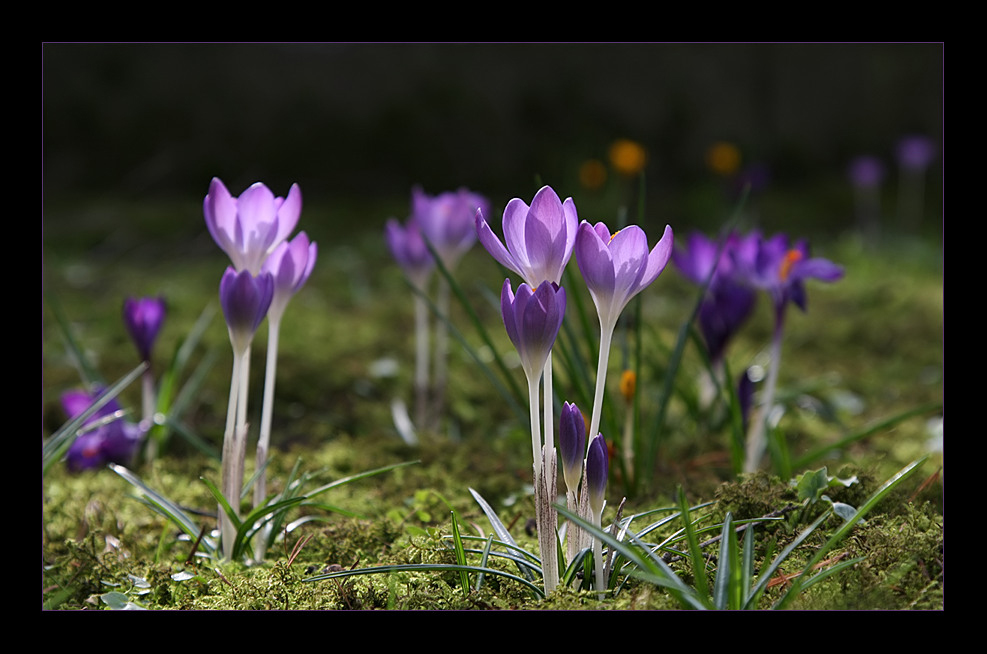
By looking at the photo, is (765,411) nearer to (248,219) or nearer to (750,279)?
(750,279)

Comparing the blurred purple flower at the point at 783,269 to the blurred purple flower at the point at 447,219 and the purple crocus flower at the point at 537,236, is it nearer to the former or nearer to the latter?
the blurred purple flower at the point at 447,219

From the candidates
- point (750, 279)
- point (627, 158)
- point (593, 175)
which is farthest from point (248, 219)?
point (593, 175)

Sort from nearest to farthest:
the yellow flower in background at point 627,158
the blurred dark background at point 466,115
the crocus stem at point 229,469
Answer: the crocus stem at point 229,469 < the yellow flower in background at point 627,158 < the blurred dark background at point 466,115

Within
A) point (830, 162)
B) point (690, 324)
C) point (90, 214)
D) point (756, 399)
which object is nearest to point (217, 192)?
point (690, 324)

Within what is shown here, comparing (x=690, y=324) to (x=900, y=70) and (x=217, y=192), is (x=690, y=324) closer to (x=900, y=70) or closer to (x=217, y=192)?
(x=217, y=192)

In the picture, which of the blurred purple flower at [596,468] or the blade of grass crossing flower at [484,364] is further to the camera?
the blade of grass crossing flower at [484,364]

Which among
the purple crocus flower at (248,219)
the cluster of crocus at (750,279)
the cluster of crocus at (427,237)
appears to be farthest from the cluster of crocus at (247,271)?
the cluster of crocus at (750,279)
